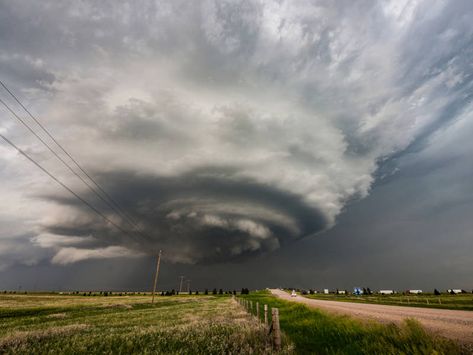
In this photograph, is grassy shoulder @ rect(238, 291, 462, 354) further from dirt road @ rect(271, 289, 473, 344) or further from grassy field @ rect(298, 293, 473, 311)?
grassy field @ rect(298, 293, 473, 311)

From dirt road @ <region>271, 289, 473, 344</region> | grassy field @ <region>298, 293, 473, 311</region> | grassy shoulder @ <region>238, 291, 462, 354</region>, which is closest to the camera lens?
grassy shoulder @ <region>238, 291, 462, 354</region>

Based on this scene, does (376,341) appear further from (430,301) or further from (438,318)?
(430,301)

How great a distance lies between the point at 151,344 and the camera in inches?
360

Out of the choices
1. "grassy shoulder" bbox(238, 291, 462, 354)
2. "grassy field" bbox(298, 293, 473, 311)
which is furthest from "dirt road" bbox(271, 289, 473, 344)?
"grassy field" bbox(298, 293, 473, 311)

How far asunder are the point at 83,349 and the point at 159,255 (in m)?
61.8

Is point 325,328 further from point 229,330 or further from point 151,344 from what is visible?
point 151,344

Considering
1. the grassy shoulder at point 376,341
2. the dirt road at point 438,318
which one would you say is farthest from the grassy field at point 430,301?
the grassy shoulder at point 376,341

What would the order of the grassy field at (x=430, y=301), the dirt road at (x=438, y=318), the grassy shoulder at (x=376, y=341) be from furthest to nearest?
the grassy field at (x=430, y=301), the dirt road at (x=438, y=318), the grassy shoulder at (x=376, y=341)

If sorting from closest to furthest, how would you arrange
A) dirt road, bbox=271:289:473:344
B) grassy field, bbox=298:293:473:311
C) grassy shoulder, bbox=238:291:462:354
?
grassy shoulder, bbox=238:291:462:354 → dirt road, bbox=271:289:473:344 → grassy field, bbox=298:293:473:311

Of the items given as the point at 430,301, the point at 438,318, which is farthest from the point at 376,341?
the point at 430,301

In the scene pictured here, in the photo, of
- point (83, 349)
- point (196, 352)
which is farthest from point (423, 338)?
point (83, 349)

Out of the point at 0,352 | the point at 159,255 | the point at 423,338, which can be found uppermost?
the point at 159,255

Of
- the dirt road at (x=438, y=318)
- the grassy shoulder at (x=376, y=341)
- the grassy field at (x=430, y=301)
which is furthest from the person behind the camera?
the grassy field at (x=430, y=301)

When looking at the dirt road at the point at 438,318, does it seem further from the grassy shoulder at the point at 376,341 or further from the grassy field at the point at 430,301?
the grassy field at the point at 430,301
